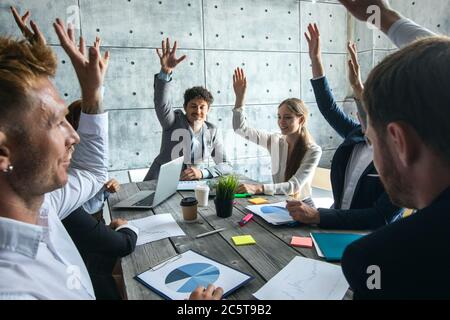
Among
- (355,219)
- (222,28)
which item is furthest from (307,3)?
(355,219)

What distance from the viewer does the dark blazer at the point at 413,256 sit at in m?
0.58

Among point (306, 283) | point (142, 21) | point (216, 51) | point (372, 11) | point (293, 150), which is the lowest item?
point (306, 283)

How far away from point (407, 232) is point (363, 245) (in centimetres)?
10

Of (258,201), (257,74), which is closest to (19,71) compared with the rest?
(258,201)

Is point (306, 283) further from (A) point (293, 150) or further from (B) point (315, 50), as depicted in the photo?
(A) point (293, 150)

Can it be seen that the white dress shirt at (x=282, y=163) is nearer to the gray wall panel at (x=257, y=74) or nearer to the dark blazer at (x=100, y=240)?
the dark blazer at (x=100, y=240)

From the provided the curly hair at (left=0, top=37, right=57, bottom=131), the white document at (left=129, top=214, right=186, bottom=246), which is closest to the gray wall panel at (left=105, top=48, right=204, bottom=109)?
the white document at (left=129, top=214, right=186, bottom=246)

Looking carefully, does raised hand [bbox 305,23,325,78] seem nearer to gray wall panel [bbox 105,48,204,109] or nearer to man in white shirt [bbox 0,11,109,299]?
man in white shirt [bbox 0,11,109,299]

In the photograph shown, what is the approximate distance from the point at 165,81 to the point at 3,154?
211 cm

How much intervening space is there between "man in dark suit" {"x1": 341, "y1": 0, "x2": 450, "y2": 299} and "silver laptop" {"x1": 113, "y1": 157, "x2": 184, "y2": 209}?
1227 mm

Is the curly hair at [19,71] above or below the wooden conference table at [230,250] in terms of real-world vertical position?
above


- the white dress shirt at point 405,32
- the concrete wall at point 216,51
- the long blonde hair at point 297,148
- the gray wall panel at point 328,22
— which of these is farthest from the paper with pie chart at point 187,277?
the gray wall panel at point 328,22

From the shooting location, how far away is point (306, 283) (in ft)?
3.12

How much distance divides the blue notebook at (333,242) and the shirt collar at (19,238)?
35.6 inches
